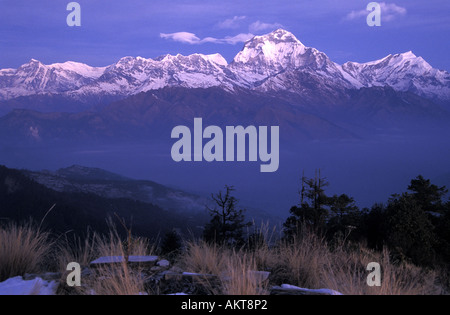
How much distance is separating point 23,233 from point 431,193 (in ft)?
133

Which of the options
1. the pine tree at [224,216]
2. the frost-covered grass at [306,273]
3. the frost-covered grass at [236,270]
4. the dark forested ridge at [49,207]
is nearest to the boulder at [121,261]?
the frost-covered grass at [236,270]

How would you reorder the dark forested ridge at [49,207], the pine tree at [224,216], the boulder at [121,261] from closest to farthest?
the boulder at [121,261] < the pine tree at [224,216] < the dark forested ridge at [49,207]

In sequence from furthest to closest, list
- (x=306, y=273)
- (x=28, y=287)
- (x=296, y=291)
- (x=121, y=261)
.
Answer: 1. (x=121, y=261)
2. (x=306, y=273)
3. (x=28, y=287)
4. (x=296, y=291)

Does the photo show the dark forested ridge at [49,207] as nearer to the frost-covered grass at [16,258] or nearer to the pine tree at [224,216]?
the pine tree at [224,216]

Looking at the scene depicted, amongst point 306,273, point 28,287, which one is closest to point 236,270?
point 306,273

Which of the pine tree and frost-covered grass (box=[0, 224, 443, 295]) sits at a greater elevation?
frost-covered grass (box=[0, 224, 443, 295])

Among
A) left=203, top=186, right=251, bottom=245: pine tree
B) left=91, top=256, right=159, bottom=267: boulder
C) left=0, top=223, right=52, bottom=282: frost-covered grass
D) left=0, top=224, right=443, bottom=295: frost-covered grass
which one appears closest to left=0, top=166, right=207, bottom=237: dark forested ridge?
left=203, top=186, right=251, bottom=245: pine tree

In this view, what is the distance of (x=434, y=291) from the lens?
7145mm

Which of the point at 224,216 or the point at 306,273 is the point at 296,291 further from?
the point at 224,216

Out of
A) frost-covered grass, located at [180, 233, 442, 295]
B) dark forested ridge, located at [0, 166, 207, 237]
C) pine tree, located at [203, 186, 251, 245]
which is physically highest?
frost-covered grass, located at [180, 233, 442, 295]

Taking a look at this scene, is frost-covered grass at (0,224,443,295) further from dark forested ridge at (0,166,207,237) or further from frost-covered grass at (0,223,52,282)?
dark forested ridge at (0,166,207,237)

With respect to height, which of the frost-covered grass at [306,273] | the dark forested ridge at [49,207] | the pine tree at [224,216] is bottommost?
the dark forested ridge at [49,207]
